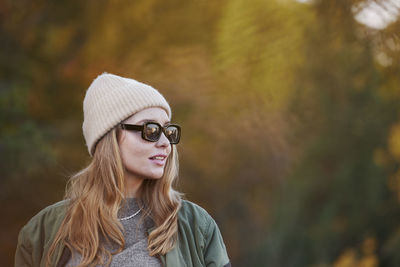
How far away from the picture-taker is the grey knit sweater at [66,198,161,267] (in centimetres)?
214

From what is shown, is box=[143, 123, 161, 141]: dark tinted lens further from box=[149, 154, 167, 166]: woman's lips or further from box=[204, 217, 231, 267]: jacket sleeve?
box=[204, 217, 231, 267]: jacket sleeve

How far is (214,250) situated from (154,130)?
498 mm

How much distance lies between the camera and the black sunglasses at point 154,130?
7.27 feet

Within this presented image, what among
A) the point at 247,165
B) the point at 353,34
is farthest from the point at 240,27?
the point at 353,34

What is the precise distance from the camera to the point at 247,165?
11195 mm

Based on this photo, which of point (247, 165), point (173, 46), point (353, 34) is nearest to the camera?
point (353, 34)

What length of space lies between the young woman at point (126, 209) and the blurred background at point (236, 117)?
13.4 ft

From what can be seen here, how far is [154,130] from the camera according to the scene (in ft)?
7.29

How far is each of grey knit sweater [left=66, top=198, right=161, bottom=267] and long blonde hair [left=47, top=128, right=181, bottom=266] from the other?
27 mm

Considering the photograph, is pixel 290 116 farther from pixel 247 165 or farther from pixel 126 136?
pixel 126 136

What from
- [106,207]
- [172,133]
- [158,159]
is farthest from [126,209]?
[172,133]

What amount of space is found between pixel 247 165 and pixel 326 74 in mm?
2341

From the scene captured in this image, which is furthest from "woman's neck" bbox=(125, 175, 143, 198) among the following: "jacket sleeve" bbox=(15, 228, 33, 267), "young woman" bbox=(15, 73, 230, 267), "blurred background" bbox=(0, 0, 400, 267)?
"blurred background" bbox=(0, 0, 400, 267)

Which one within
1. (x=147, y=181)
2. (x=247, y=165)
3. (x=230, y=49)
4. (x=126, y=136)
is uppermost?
(x=230, y=49)
